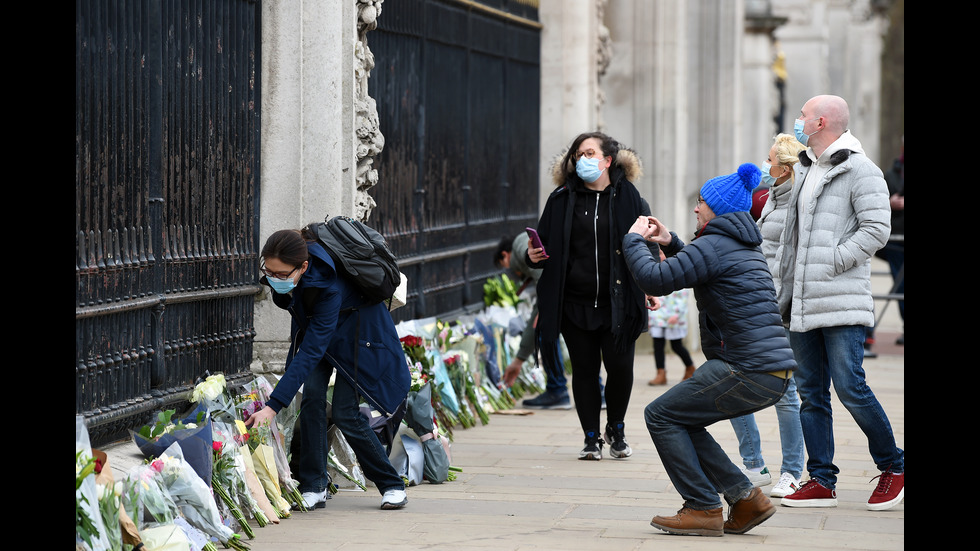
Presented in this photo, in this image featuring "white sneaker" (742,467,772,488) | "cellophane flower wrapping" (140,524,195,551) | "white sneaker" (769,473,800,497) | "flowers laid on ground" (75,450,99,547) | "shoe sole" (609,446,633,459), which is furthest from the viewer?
"shoe sole" (609,446,633,459)

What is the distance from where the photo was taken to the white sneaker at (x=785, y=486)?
22.5 feet

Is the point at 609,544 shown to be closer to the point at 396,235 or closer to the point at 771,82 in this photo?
the point at 396,235

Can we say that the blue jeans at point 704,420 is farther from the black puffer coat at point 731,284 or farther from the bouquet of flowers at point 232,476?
the bouquet of flowers at point 232,476

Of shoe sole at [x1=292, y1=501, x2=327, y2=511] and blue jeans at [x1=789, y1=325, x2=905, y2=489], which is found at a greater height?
blue jeans at [x1=789, y1=325, x2=905, y2=489]

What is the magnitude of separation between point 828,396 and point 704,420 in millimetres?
1029

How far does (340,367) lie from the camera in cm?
649

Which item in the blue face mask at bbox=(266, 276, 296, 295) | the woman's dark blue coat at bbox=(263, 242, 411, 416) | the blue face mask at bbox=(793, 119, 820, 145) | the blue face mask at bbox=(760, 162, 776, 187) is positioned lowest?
the woman's dark blue coat at bbox=(263, 242, 411, 416)

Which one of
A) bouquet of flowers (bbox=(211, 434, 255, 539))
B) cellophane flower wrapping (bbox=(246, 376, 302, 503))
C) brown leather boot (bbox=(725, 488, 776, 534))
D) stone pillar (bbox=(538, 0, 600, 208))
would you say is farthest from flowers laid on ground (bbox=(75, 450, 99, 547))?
stone pillar (bbox=(538, 0, 600, 208))

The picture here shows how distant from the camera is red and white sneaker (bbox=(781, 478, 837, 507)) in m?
6.70

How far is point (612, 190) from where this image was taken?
791cm

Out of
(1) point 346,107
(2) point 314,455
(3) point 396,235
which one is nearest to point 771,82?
(3) point 396,235

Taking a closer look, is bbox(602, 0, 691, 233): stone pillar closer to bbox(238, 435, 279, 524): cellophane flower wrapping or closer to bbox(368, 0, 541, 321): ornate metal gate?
bbox(368, 0, 541, 321): ornate metal gate

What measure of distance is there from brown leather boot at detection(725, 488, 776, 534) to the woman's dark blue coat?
1553 mm

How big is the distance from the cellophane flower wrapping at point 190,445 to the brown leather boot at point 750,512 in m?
2.09
